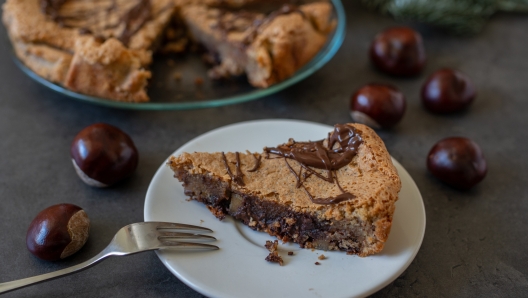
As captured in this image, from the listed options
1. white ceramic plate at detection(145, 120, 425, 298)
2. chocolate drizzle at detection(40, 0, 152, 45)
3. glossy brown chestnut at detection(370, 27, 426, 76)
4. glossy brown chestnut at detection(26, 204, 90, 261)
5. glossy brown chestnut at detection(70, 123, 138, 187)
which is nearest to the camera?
white ceramic plate at detection(145, 120, 425, 298)

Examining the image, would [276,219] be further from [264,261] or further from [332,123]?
[332,123]

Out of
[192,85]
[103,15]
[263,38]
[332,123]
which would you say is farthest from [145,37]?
[332,123]

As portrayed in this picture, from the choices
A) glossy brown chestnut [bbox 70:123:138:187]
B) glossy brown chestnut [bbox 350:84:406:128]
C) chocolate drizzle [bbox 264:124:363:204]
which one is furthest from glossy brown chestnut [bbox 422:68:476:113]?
glossy brown chestnut [bbox 70:123:138:187]

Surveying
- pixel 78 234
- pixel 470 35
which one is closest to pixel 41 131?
pixel 78 234

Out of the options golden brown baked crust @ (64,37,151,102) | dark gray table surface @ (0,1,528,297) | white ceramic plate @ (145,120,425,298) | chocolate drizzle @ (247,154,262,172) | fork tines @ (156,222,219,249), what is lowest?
dark gray table surface @ (0,1,528,297)

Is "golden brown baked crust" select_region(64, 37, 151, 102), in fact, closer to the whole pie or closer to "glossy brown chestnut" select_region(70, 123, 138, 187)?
the whole pie

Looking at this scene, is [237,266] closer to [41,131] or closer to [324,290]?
[324,290]

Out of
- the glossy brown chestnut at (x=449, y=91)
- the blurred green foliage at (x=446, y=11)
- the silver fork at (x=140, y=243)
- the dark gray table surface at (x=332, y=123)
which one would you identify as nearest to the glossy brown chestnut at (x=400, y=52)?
the dark gray table surface at (x=332, y=123)
